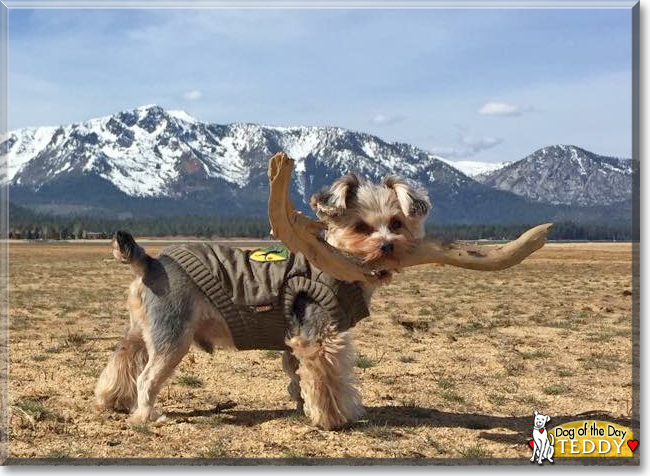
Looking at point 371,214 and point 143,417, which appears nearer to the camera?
point 371,214

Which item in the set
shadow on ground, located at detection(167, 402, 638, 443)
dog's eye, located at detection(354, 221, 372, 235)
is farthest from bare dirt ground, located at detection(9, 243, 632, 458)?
dog's eye, located at detection(354, 221, 372, 235)

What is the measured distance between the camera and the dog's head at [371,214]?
23.3ft

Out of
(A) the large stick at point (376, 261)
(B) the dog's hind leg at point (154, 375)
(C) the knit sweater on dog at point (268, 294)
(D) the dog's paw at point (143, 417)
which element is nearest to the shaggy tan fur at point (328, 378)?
(C) the knit sweater on dog at point (268, 294)

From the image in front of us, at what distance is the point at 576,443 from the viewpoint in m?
6.49

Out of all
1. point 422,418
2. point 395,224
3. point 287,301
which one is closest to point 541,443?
point 422,418

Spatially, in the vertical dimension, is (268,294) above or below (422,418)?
above

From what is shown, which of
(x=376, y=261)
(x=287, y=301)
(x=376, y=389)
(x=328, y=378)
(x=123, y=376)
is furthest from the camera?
(x=376, y=389)

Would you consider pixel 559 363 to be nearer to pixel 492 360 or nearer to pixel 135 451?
pixel 492 360

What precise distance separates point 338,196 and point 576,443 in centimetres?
305

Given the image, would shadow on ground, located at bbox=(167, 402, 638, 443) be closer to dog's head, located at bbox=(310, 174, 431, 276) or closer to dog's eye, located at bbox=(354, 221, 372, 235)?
dog's head, located at bbox=(310, 174, 431, 276)

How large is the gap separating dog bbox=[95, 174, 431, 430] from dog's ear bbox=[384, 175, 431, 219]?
1 cm

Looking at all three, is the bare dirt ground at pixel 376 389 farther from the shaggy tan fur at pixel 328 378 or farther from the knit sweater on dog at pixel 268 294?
the knit sweater on dog at pixel 268 294

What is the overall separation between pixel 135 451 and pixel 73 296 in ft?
59.4

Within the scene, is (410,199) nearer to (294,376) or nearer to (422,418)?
(294,376)
